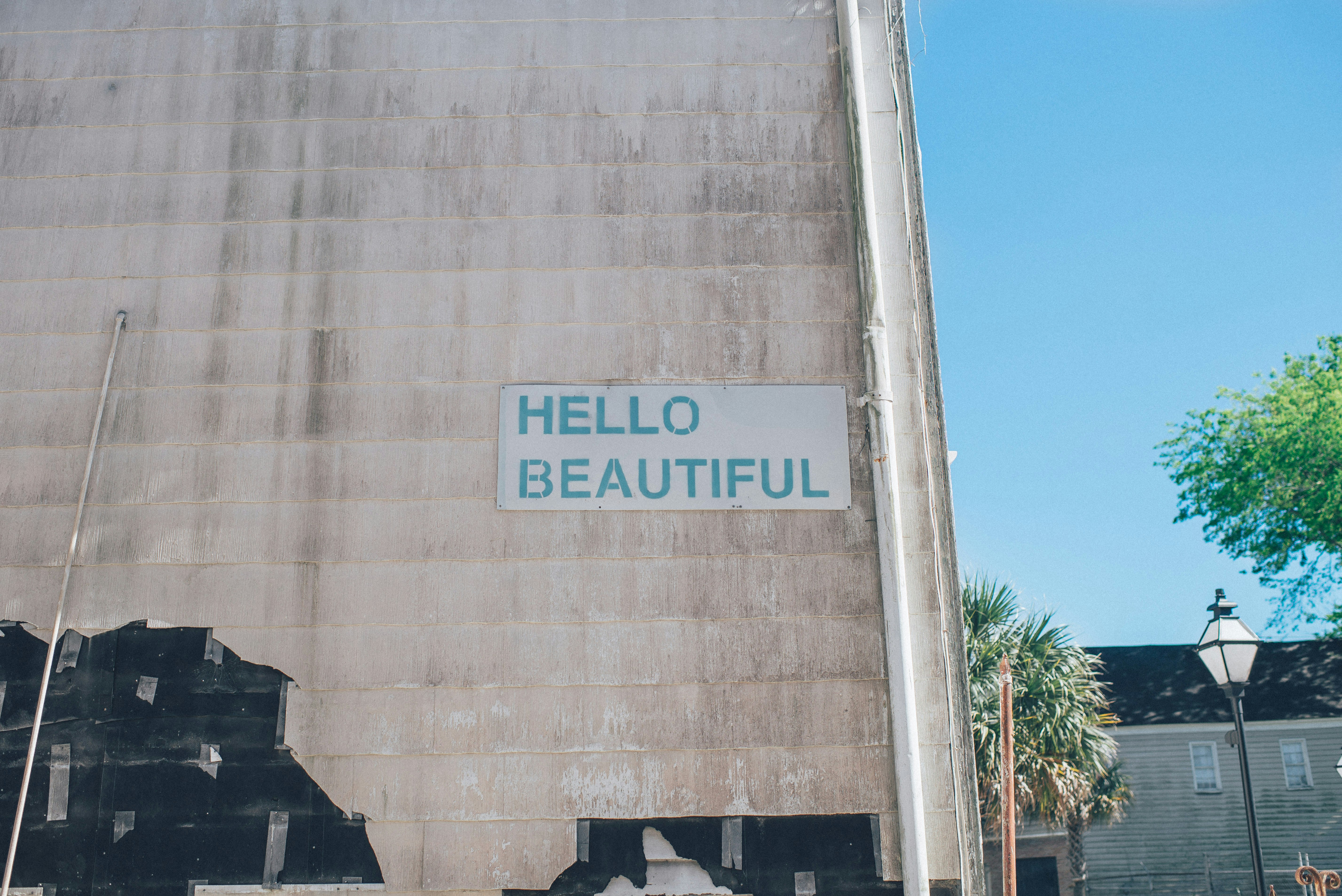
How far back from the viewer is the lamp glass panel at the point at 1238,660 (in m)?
6.77

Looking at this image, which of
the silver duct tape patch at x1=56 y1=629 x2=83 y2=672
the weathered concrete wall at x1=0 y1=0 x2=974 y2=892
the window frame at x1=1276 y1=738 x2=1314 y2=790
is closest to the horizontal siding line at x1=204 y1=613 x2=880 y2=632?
the weathered concrete wall at x1=0 y1=0 x2=974 y2=892

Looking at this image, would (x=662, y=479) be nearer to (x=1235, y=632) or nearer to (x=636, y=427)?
(x=636, y=427)

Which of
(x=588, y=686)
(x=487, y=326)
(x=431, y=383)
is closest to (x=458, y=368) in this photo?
(x=431, y=383)

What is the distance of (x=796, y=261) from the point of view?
4488 millimetres

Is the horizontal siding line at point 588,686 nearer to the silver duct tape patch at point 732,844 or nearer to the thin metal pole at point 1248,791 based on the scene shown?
the silver duct tape patch at point 732,844

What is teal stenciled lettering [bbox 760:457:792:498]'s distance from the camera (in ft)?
13.8

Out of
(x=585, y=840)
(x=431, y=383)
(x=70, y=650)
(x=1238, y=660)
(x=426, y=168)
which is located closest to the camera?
(x=585, y=840)

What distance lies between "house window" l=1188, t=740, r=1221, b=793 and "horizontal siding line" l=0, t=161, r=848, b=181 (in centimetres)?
1884

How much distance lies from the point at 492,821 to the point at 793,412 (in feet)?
7.17

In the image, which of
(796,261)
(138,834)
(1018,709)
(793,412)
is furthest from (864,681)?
(1018,709)

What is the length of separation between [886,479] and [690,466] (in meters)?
0.87

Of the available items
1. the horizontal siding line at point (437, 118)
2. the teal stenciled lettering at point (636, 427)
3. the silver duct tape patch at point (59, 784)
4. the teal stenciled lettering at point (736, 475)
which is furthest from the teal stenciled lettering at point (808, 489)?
the silver duct tape patch at point (59, 784)

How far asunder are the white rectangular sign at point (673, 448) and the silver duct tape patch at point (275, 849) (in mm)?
1577

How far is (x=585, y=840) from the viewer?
3.84m
